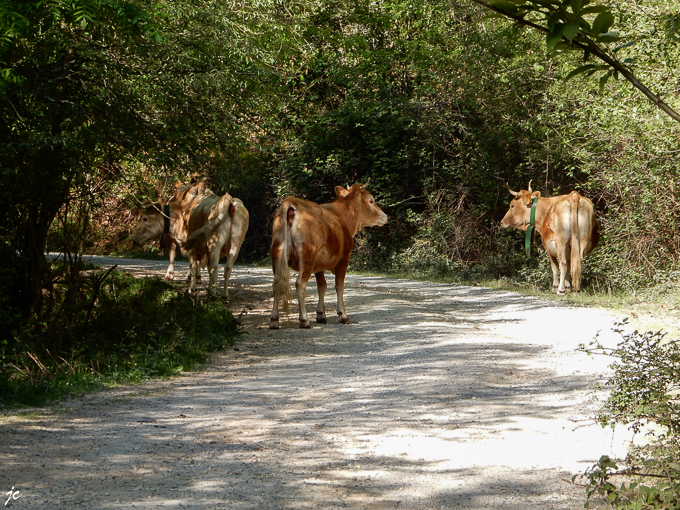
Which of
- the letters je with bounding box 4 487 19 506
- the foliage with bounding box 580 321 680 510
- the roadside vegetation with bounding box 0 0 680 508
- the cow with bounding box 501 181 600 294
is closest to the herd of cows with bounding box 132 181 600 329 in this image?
the cow with bounding box 501 181 600 294

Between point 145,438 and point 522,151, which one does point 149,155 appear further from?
point 522,151

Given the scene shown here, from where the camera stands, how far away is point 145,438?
6098mm

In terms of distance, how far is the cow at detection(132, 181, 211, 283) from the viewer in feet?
53.6

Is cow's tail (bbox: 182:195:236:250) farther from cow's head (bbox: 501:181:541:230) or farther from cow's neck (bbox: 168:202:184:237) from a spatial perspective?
cow's head (bbox: 501:181:541:230)

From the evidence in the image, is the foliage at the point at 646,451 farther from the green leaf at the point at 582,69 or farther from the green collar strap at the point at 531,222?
the green collar strap at the point at 531,222

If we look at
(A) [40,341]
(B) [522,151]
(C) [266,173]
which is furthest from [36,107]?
(C) [266,173]

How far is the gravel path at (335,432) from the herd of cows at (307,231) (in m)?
1.29

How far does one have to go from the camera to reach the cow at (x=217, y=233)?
13836 mm

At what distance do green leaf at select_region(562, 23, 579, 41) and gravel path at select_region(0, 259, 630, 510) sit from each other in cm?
309

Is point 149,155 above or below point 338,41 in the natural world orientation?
below

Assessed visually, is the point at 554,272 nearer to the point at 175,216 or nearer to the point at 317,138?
the point at 175,216

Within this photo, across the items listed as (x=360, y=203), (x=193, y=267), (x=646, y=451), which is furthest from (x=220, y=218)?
(x=646, y=451)

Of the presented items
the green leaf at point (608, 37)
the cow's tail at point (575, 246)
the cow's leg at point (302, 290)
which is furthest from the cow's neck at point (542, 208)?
the green leaf at point (608, 37)

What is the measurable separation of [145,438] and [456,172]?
1704cm
